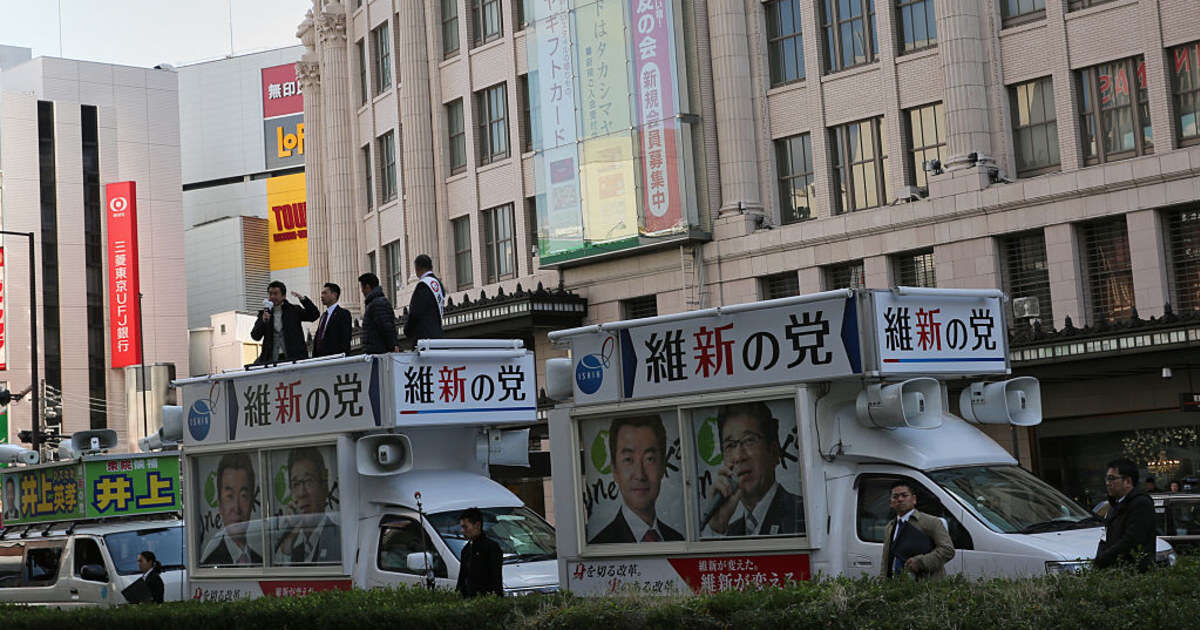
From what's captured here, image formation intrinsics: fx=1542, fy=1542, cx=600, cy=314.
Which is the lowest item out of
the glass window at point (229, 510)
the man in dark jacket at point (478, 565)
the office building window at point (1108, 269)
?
the man in dark jacket at point (478, 565)

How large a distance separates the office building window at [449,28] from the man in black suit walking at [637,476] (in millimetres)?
32415

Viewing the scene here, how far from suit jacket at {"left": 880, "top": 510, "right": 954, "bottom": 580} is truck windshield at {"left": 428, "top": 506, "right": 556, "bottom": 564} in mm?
5035

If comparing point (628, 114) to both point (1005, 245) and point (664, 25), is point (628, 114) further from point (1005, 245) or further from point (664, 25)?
point (1005, 245)

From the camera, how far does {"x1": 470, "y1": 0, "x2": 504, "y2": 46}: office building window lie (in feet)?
141

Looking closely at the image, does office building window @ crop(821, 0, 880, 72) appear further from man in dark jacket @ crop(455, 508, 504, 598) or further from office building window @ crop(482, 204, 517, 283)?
man in dark jacket @ crop(455, 508, 504, 598)

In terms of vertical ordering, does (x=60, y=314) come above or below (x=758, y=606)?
above

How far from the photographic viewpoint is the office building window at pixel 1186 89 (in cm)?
2983

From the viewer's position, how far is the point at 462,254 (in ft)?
146

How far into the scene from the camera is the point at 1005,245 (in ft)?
106

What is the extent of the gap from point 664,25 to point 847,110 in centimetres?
534

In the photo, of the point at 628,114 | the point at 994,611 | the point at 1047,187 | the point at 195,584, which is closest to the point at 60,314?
the point at 628,114

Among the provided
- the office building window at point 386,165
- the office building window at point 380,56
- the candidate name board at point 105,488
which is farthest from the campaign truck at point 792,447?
the office building window at point 380,56

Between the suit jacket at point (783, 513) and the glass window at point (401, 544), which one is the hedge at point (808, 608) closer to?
the glass window at point (401, 544)

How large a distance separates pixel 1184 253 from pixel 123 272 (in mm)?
59740
